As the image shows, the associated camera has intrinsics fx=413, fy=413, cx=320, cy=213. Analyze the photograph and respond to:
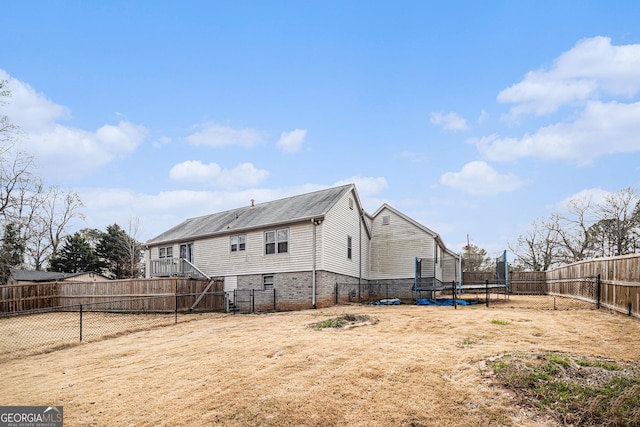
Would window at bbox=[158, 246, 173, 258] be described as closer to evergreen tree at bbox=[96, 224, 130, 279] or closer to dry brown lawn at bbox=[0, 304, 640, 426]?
dry brown lawn at bbox=[0, 304, 640, 426]

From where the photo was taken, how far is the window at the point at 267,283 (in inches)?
912

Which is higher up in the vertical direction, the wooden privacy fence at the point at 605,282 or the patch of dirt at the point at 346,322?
the wooden privacy fence at the point at 605,282

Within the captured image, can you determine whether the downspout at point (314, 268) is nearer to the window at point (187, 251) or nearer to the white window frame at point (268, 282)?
the white window frame at point (268, 282)

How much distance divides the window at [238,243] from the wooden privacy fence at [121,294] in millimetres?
2151

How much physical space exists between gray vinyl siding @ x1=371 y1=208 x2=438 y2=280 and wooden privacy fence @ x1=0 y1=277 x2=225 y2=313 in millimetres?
10193

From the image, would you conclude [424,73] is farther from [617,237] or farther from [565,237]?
[565,237]

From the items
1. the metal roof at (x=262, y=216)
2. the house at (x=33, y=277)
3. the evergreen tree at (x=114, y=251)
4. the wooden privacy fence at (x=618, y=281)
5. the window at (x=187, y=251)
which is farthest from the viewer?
the evergreen tree at (x=114, y=251)

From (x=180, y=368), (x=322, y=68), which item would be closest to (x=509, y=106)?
(x=322, y=68)

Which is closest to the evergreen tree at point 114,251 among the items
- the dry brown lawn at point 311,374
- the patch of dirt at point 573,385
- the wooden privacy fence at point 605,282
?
the dry brown lawn at point 311,374

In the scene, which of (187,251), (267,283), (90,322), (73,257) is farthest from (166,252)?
(73,257)

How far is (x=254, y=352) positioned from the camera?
9.52 m

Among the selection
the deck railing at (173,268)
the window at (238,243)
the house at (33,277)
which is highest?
the window at (238,243)

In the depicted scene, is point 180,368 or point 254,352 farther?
point 254,352

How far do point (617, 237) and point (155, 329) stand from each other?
36950 millimetres
